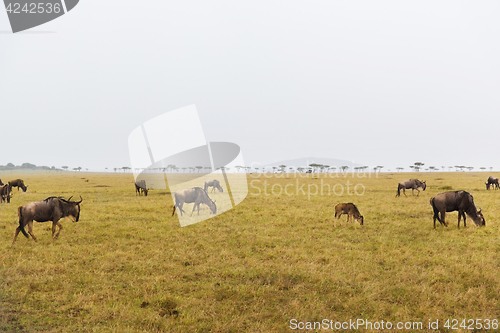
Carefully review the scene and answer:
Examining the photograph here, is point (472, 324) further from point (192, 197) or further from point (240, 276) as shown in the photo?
point (192, 197)

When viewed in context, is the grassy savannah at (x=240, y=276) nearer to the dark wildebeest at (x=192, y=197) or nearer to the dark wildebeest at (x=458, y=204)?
the dark wildebeest at (x=458, y=204)

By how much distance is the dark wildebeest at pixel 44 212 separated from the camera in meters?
11.1

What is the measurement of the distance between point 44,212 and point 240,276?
29.7 feet

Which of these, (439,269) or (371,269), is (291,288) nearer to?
(371,269)

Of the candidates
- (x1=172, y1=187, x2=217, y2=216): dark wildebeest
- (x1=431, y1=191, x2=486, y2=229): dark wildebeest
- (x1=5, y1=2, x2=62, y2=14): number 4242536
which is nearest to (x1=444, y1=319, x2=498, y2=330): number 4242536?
(x1=431, y1=191, x2=486, y2=229): dark wildebeest

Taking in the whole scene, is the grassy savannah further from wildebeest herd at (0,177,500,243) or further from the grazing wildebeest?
the grazing wildebeest

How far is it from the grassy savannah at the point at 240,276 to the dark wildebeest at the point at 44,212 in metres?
0.84

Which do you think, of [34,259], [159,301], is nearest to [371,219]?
[159,301]

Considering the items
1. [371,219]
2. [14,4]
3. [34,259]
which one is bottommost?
[371,219]

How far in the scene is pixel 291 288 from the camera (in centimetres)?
792

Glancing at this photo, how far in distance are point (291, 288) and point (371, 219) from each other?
11.2 metres

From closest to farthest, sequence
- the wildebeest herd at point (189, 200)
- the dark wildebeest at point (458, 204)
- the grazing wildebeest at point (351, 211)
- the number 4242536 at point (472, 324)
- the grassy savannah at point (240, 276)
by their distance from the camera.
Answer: the number 4242536 at point (472, 324), the grassy savannah at point (240, 276), the wildebeest herd at point (189, 200), the dark wildebeest at point (458, 204), the grazing wildebeest at point (351, 211)

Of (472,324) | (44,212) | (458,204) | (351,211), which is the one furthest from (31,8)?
(458,204)

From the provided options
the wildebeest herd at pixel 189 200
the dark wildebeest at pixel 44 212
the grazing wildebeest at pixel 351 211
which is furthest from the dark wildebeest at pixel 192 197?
the grazing wildebeest at pixel 351 211
